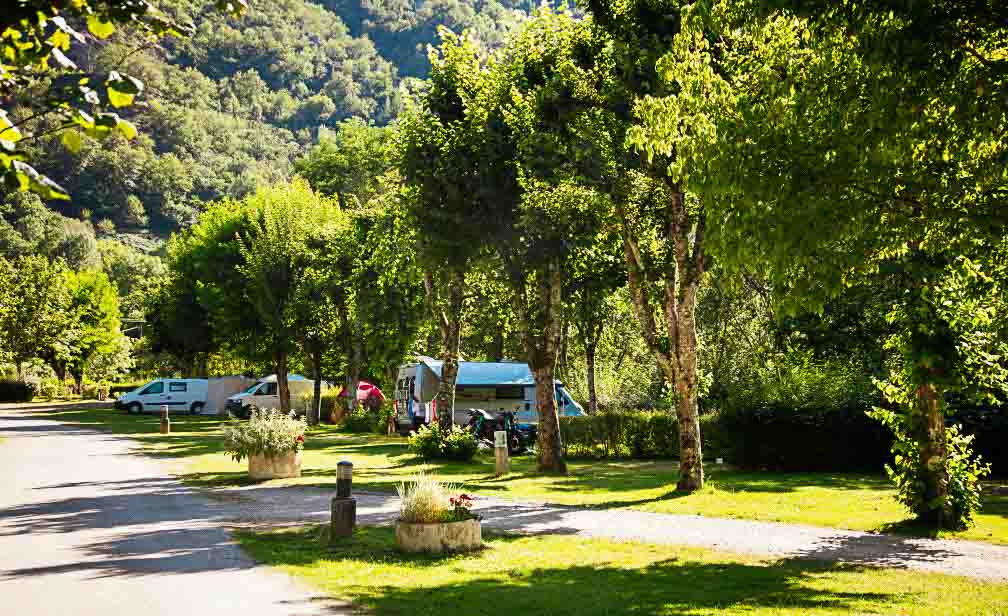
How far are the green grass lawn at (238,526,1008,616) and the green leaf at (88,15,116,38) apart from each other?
18.1 feet

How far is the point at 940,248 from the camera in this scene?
1064 centimetres

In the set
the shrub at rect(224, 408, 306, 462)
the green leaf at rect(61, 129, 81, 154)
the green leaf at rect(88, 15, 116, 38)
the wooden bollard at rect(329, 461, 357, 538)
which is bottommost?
the wooden bollard at rect(329, 461, 357, 538)

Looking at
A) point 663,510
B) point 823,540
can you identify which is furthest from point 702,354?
point 823,540

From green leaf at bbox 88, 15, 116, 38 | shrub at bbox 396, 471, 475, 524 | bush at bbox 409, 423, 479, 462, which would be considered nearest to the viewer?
green leaf at bbox 88, 15, 116, 38

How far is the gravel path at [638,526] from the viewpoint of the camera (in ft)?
34.2

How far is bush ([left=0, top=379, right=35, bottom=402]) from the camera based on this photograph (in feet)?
225

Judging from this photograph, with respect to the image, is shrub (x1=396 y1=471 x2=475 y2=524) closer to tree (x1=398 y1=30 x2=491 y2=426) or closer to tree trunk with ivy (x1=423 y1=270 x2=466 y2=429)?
tree (x1=398 y1=30 x2=491 y2=426)

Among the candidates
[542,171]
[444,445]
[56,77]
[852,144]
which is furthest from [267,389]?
[56,77]

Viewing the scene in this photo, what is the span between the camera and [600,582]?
9.23 metres

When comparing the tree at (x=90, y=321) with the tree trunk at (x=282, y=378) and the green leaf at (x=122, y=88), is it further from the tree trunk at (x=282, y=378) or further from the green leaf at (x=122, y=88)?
the green leaf at (x=122, y=88)

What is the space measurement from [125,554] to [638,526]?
6.87 meters

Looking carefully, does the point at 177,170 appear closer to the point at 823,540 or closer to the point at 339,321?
the point at 339,321

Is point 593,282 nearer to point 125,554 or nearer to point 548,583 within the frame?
point 548,583

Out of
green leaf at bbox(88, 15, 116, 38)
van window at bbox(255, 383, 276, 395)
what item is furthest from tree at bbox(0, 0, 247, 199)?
van window at bbox(255, 383, 276, 395)
